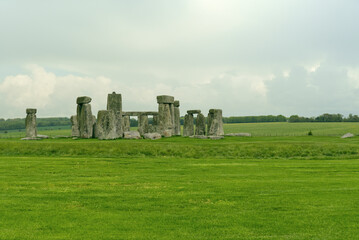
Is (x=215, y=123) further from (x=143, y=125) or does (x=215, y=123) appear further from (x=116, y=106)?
(x=116, y=106)

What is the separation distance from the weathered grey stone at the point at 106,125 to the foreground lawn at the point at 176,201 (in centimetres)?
1642

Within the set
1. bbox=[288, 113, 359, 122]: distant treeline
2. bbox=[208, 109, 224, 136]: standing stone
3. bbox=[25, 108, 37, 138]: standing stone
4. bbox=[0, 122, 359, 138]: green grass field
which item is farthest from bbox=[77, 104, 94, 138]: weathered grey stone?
bbox=[288, 113, 359, 122]: distant treeline

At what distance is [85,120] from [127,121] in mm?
7879

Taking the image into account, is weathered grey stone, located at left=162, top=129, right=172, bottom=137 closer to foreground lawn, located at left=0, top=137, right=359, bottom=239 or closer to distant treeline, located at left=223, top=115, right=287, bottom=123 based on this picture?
foreground lawn, located at left=0, top=137, right=359, bottom=239

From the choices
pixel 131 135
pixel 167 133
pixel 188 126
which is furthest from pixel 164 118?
pixel 131 135

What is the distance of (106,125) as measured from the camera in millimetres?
37375

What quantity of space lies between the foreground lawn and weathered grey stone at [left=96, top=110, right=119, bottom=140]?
53.9ft

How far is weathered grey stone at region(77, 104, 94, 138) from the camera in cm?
3941

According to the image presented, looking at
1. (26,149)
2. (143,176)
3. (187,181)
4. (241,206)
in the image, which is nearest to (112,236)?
(241,206)

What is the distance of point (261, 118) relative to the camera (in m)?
113

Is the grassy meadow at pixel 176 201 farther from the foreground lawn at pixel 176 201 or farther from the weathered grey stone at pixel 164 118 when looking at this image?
the weathered grey stone at pixel 164 118

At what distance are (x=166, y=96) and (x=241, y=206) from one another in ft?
104

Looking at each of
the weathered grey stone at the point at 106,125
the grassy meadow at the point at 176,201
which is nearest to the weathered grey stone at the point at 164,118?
the weathered grey stone at the point at 106,125

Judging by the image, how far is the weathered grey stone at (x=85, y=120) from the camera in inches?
1551
